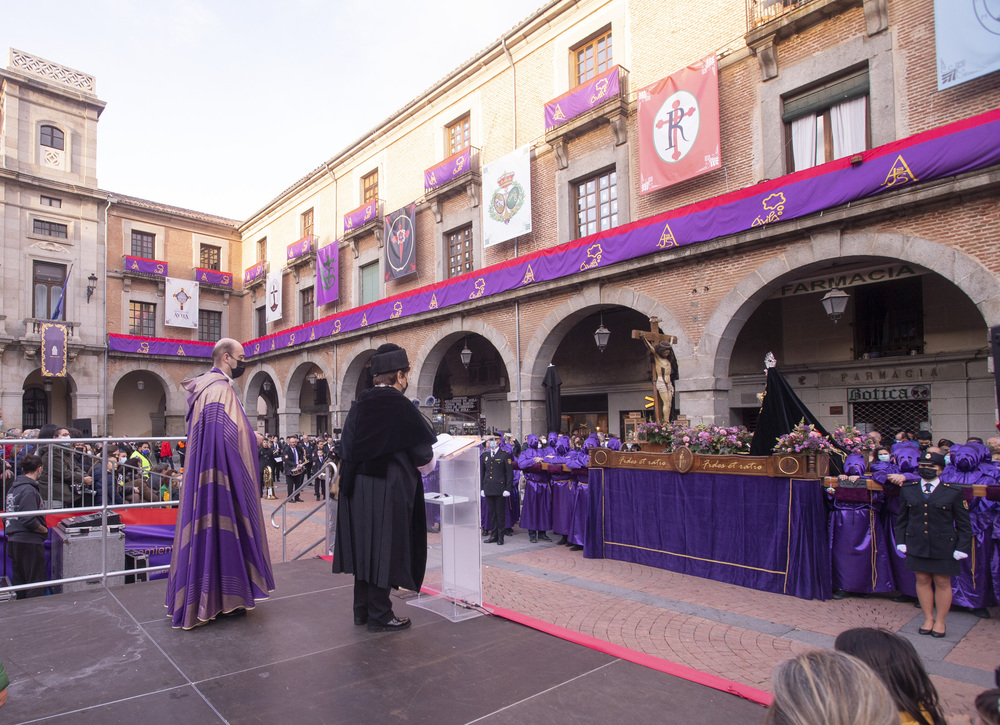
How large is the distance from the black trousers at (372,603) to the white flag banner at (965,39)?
11359 mm

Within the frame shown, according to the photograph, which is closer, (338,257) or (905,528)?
(905,528)

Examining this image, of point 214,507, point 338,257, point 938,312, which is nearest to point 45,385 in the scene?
point 338,257

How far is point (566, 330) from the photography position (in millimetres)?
15930

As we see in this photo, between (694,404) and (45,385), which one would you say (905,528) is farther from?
(45,385)

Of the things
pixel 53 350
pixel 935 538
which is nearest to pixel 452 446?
pixel 935 538

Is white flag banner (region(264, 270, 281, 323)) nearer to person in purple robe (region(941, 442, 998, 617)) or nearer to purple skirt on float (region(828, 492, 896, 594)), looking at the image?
purple skirt on float (region(828, 492, 896, 594))

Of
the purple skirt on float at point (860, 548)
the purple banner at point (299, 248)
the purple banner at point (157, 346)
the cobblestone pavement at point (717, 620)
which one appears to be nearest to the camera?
the cobblestone pavement at point (717, 620)

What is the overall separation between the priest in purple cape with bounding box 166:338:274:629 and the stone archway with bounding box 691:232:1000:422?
32.1 ft

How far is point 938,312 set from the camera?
12.2 metres

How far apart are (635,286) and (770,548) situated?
7.88m

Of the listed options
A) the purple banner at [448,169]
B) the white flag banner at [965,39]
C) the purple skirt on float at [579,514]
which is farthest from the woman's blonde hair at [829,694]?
the purple banner at [448,169]

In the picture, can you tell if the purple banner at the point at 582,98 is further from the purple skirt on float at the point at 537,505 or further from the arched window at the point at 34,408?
the arched window at the point at 34,408

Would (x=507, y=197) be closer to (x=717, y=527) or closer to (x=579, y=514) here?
(x=579, y=514)

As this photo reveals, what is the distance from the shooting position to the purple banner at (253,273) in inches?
1221
